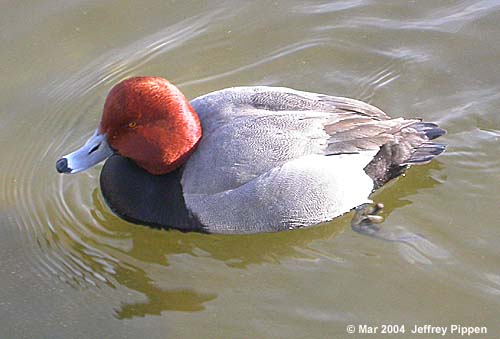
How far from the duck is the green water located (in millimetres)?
257

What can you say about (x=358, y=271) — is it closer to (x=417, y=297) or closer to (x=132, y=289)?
(x=417, y=297)

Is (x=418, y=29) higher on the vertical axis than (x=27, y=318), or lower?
higher

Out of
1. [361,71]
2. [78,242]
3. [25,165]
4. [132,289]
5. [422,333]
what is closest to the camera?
[422,333]

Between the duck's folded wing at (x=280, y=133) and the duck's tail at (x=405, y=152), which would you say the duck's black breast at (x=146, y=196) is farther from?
the duck's tail at (x=405, y=152)

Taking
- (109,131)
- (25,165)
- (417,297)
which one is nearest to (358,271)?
(417,297)

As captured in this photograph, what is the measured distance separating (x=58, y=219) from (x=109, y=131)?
91cm

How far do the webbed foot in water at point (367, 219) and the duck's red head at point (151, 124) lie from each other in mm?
1274

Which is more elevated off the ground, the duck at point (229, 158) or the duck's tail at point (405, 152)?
the duck at point (229, 158)

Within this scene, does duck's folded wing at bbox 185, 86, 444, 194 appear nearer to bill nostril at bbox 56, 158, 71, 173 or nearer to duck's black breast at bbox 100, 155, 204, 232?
duck's black breast at bbox 100, 155, 204, 232

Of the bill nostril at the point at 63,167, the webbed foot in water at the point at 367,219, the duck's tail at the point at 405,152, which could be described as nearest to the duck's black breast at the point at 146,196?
the bill nostril at the point at 63,167

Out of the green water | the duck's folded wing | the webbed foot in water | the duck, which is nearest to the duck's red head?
the duck

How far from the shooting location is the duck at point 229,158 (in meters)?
5.66

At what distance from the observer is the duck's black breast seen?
579cm

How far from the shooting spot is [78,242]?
6.01 m
